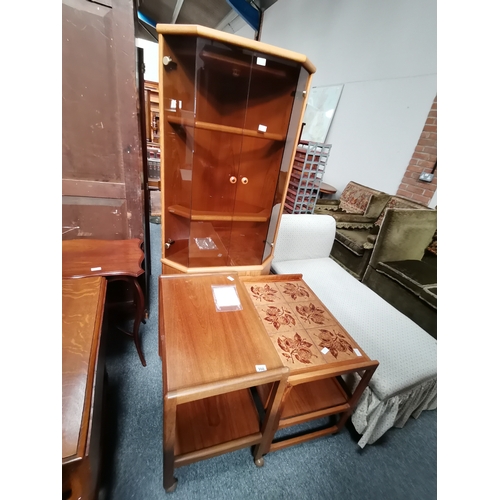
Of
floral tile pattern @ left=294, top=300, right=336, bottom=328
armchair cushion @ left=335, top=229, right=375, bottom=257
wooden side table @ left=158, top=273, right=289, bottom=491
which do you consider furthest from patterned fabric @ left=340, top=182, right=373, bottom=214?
wooden side table @ left=158, top=273, right=289, bottom=491

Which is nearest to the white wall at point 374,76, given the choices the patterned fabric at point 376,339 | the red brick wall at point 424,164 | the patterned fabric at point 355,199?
the red brick wall at point 424,164

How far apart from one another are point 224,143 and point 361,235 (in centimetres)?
199

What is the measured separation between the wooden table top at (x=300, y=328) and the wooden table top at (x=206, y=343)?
8cm

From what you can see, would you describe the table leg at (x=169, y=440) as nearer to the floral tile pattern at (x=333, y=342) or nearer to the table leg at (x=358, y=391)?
the floral tile pattern at (x=333, y=342)

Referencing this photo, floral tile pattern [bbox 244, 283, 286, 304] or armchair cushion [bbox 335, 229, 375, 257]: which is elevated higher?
armchair cushion [bbox 335, 229, 375, 257]

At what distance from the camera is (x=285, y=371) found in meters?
0.81

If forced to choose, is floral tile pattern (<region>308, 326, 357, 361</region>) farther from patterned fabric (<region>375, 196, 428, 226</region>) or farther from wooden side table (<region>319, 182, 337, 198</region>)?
wooden side table (<region>319, 182, 337, 198</region>)

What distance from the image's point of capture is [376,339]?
1.24 m

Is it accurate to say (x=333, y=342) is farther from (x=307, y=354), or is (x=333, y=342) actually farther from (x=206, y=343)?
(x=206, y=343)

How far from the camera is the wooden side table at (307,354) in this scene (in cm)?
91

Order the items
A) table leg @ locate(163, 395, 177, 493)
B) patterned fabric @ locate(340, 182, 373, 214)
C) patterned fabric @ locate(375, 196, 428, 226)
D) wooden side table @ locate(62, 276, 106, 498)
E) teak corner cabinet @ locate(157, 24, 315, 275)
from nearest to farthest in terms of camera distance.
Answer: wooden side table @ locate(62, 276, 106, 498) → table leg @ locate(163, 395, 177, 493) → teak corner cabinet @ locate(157, 24, 315, 275) → patterned fabric @ locate(375, 196, 428, 226) → patterned fabric @ locate(340, 182, 373, 214)

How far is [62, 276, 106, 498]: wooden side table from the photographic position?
51cm

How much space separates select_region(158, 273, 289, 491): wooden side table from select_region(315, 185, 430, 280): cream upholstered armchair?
5.46 ft

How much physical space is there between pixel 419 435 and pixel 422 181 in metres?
2.35
